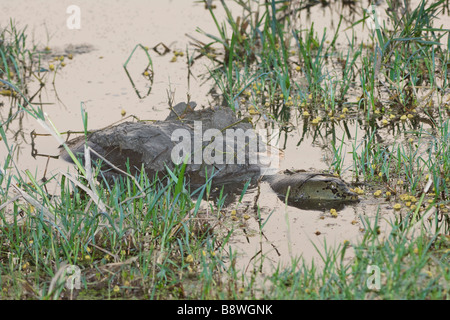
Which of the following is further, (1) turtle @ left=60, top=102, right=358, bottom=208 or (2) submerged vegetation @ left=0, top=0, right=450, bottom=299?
(1) turtle @ left=60, top=102, right=358, bottom=208

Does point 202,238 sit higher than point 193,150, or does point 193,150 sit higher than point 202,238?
point 193,150

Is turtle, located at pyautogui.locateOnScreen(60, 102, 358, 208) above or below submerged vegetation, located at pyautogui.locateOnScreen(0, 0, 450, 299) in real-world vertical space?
above

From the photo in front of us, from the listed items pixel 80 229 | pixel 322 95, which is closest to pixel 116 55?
pixel 322 95

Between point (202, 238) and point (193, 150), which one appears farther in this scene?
point (193, 150)

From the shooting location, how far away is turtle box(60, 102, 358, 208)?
4.90m

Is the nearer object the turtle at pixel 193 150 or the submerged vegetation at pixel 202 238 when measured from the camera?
the submerged vegetation at pixel 202 238

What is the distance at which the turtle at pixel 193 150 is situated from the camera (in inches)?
193

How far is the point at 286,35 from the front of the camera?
7410 millimetres

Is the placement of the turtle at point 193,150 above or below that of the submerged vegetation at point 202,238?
above

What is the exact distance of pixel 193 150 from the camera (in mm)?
4965

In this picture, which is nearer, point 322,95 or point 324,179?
point 324,179

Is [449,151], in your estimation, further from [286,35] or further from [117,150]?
[286,35]
